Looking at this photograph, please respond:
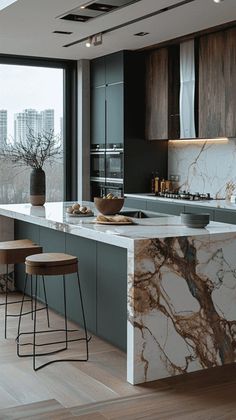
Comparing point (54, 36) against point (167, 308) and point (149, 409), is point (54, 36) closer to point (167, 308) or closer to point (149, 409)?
point (167, 308)

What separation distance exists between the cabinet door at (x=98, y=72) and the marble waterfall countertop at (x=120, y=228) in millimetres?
3137

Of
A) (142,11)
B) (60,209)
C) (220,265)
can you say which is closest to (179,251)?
(220,265)

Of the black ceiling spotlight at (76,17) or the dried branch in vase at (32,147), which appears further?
the dried branch in vase at (32,147)

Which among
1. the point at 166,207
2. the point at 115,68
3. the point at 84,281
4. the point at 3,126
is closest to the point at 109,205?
the point at 84,281

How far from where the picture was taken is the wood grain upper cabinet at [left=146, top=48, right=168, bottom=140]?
7.44 meters

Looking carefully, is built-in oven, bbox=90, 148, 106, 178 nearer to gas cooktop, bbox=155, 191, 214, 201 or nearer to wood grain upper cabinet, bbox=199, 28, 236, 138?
gas cooktop, bbox=155, 191, 214, 201

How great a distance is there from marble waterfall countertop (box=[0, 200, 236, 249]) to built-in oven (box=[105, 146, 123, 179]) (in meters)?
2.46

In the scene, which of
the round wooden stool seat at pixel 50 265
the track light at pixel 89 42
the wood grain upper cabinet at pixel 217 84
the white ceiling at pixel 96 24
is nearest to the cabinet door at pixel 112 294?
the round wooden stool seat at pixel 50 265

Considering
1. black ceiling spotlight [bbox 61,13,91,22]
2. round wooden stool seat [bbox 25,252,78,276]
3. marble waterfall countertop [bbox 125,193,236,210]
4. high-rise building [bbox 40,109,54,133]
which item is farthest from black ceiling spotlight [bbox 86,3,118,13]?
high-rise building [bbox 40,109,54,133]

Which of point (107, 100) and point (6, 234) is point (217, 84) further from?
point (6, 234)

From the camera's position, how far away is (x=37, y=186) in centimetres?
600

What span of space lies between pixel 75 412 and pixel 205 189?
4.37 m

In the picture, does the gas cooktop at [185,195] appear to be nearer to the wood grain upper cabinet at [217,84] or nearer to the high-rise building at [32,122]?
the wood grain upper cabinet at [217,84]

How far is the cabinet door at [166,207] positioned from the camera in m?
6.63
